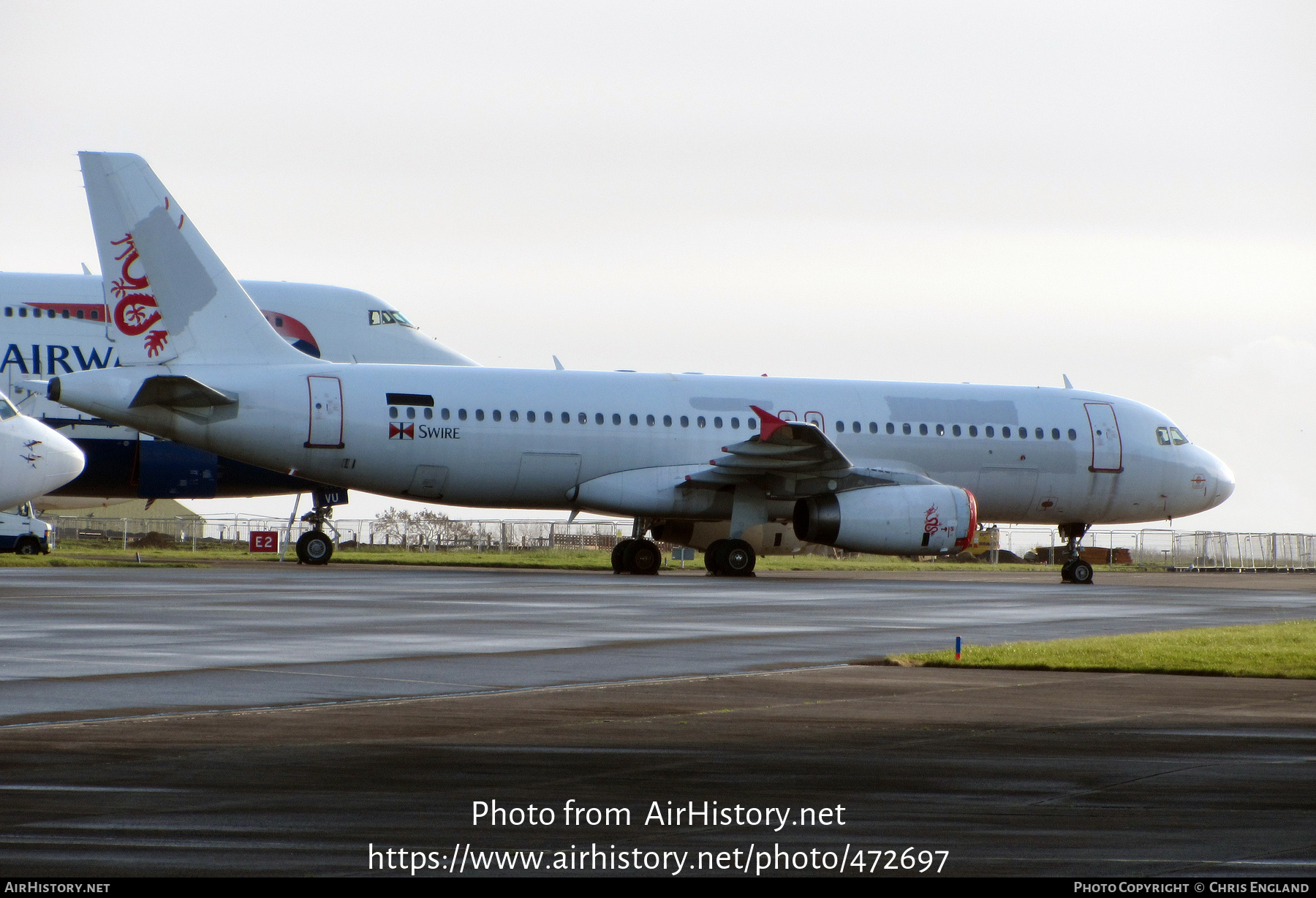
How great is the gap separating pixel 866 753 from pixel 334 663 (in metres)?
5.58

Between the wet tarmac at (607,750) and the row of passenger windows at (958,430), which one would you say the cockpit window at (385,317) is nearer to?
the row of passenger windows at (958,430)

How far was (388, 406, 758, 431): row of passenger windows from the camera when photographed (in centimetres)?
2911

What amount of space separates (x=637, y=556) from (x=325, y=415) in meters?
7.78

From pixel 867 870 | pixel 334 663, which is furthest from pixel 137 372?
pixel 867 870

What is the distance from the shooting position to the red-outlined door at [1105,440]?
110 ft

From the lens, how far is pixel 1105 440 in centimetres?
3362

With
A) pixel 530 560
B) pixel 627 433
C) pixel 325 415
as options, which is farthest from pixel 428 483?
pixel 530 560

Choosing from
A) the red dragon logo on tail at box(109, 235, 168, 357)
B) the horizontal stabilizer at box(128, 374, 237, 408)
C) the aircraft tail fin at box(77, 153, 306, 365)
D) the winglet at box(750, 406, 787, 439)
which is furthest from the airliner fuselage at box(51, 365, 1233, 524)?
the winglet at box(750, 406, 787, 439)

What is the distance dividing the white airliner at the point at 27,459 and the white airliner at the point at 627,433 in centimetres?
587

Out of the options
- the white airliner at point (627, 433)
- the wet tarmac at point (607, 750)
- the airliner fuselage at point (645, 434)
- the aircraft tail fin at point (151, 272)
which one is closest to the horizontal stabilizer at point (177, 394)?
the white airliner at point (627, 433)

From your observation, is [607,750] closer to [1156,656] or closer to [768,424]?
[1156,656]

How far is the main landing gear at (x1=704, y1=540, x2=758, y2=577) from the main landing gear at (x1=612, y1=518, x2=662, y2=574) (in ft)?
6.49

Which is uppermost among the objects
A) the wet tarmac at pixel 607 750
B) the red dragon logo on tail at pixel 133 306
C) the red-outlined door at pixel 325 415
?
the red dragon logo on tail at pixel 133 306

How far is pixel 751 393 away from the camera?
32.1m
